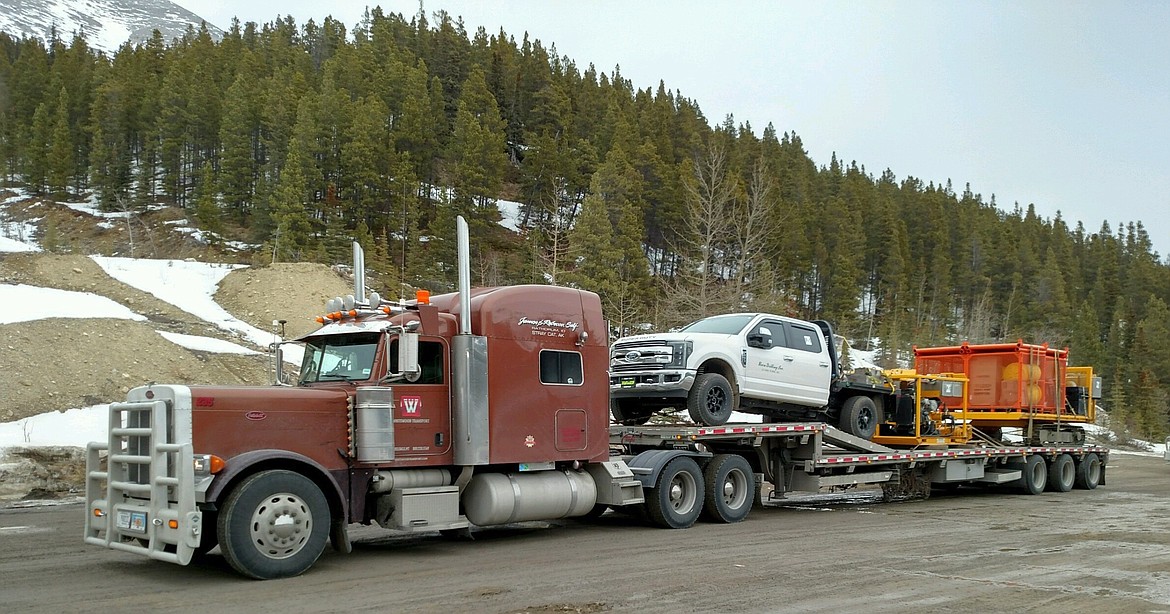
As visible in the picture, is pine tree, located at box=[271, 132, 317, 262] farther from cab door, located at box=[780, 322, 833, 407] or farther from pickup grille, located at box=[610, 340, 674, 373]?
cab door, located at box=[780, 322, 833, 407]

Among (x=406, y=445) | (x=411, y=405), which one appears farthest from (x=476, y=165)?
(x=406, y=445)

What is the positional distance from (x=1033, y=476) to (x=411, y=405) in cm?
1432

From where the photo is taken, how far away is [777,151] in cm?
9344

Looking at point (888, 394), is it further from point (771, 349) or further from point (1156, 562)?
point (1156, 562)

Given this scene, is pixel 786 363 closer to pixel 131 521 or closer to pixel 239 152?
pixel 131 521

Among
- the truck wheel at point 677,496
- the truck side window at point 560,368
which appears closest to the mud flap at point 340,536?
the truck side window at point 560,368

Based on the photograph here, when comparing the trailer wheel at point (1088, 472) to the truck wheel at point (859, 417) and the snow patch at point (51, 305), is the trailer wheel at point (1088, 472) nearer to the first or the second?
the truck wheel at point (859, 417)

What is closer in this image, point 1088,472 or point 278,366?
point 278,366

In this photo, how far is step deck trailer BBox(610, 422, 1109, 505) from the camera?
12.8m

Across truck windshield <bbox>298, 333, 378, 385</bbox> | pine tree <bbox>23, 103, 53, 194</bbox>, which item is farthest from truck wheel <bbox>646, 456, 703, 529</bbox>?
pine tree <bbox>23, 103, 53, 194</bbox>

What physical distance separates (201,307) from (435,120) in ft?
145

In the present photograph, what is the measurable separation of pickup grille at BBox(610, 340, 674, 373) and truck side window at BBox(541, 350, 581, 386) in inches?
85.4

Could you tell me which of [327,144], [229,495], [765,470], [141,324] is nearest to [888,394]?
[765,470]

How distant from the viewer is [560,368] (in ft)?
36.8
